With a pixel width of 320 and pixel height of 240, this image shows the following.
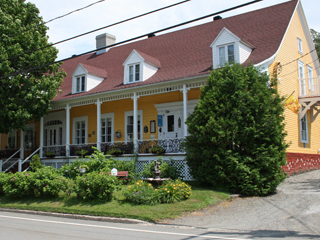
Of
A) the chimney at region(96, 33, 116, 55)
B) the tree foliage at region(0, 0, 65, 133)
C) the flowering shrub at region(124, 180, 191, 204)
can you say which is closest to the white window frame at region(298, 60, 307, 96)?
the flowering shrub at region(124, 180, 191, 204)

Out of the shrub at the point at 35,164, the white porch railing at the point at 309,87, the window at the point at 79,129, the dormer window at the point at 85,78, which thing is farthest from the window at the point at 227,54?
the shrub at the point at 35,164

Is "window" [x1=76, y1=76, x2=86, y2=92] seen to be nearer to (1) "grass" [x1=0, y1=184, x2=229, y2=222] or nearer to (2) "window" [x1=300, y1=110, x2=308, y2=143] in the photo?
(1) "grass" [x1=0, y1=184, x2=229, y2=222]

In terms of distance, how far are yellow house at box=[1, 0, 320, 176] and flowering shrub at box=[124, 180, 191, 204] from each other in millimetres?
4006

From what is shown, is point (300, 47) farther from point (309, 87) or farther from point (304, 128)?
point (304, 128)

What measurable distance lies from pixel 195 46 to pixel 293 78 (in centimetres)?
Result: 581

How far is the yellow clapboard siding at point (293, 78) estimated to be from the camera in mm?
16719

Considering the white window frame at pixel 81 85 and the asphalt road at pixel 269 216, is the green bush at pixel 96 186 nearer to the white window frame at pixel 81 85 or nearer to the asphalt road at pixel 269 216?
the asphalt road at pixel 269 216

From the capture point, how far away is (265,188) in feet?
37.4

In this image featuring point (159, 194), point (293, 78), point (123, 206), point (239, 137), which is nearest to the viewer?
point (123, 206)

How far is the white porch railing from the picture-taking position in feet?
58.9

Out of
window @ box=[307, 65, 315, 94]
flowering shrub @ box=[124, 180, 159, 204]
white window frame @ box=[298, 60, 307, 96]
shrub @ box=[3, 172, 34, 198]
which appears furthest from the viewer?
white window frame @ box=[298, 60, 307, 96]

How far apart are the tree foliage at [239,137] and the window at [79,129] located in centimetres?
1205

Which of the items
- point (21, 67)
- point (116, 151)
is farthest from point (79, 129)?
point (116, 151)

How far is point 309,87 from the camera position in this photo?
1900 cm
